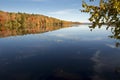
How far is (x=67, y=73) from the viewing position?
104ft

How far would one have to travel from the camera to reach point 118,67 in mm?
35125

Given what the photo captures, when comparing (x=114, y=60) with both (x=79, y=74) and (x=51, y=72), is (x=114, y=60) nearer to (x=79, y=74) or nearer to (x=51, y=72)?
(x=79, y=74)

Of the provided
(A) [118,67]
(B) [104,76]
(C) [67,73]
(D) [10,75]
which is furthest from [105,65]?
(D) [10,75]

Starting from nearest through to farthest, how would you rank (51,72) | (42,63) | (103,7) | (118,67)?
(103,7)
(51,72)
(118,67)
(42,63)

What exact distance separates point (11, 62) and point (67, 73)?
47.1 ft

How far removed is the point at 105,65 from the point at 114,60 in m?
4.79

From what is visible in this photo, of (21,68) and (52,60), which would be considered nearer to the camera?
(21,68)

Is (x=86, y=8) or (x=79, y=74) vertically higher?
(x=86, y=8)

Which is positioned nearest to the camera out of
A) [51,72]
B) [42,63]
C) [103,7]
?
[103,7]

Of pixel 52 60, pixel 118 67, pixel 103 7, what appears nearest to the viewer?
pixel 103 7

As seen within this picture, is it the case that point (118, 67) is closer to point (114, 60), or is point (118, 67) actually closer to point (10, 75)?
point (114, 60)

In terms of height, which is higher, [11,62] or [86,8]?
[86,8]

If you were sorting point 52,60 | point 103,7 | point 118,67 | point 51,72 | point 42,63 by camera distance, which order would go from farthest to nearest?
point 52,60 < point 42,63 < point 118,67 < point 51,72 < point 103,7

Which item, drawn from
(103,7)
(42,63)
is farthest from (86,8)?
(42,63)
